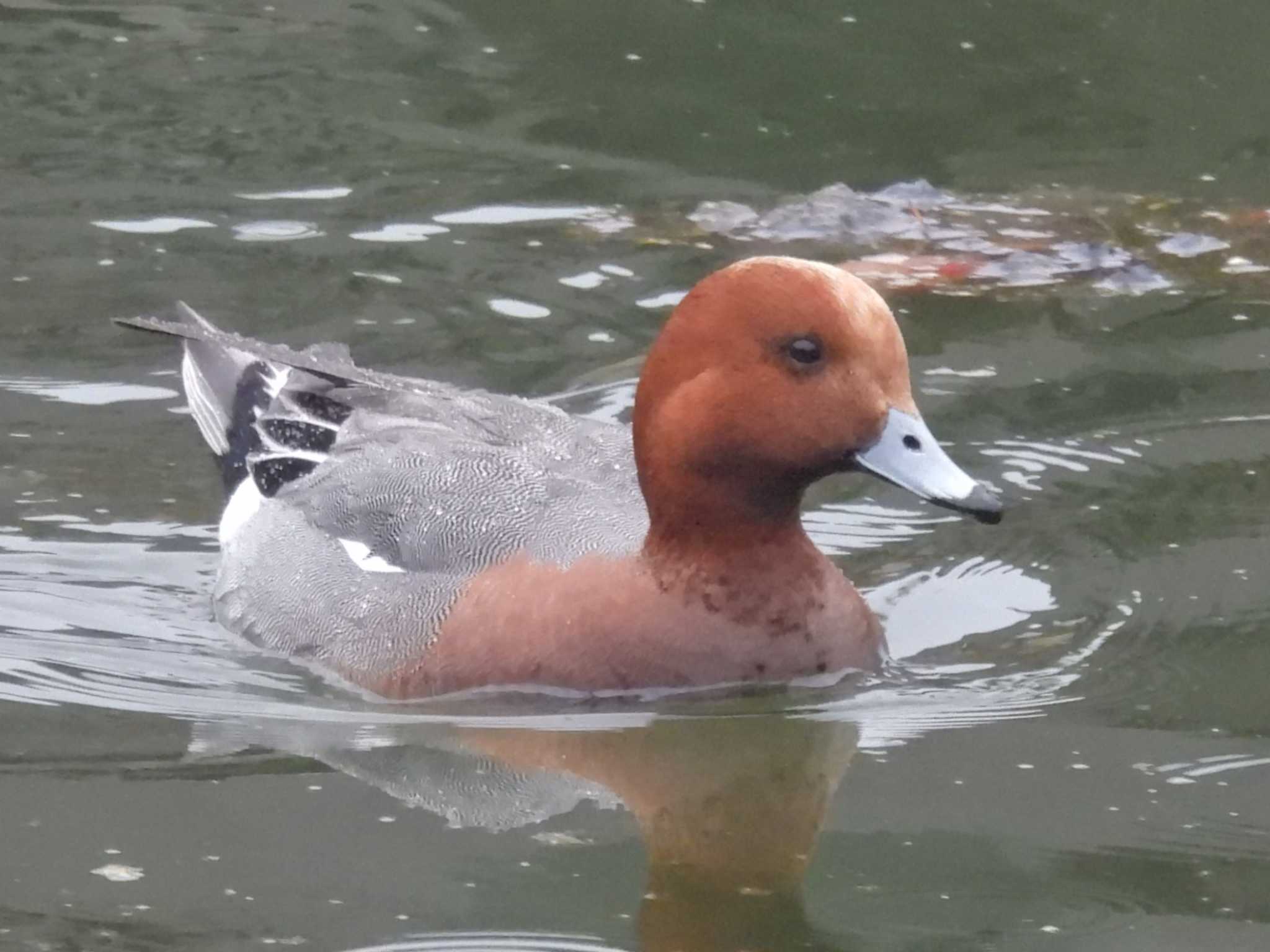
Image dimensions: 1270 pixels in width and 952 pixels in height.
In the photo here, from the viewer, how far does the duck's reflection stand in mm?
4547

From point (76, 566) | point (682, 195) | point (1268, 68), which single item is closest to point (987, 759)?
point (76, 566)

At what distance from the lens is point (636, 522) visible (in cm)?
603

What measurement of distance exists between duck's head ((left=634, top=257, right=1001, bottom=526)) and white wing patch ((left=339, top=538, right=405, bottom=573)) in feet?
2.69

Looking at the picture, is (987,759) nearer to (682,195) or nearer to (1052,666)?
(1052,666)

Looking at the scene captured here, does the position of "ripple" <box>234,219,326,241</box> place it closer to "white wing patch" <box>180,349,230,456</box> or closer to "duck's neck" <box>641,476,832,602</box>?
"white wing patch" <box>180,349,230,456</box>

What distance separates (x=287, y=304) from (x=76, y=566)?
6.45ft

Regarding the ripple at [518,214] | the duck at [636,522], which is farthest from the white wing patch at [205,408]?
the ripple at [518,214]

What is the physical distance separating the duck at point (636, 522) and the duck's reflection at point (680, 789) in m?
0.19

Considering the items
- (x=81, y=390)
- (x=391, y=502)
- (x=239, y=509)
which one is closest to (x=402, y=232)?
(x=81, y=390)

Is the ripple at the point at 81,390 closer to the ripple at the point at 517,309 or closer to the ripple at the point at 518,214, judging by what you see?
the ripple at the point at 517,309

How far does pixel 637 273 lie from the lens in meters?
8.66

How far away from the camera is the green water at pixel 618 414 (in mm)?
4648

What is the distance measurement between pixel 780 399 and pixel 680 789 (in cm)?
92

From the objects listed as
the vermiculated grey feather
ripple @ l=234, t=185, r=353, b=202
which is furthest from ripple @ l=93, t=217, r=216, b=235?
the vermiculated grey feather
